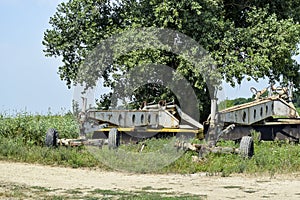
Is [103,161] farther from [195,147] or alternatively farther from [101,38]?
[101,38]

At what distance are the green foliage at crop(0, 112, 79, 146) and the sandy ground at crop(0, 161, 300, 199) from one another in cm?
354

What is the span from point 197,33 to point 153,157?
8.39m

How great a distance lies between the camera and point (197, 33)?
836 inches

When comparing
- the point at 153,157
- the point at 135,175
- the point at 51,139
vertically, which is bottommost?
the point at 135,175

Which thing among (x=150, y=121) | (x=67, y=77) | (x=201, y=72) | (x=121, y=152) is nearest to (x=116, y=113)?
(x=150, y=121)

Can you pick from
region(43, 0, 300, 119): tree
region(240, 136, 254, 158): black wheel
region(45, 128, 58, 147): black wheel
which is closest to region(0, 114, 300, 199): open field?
region(240, 136, 254, 158): black wheel

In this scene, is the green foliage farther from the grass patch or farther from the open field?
the grass patch

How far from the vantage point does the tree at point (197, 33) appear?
20.7 meters

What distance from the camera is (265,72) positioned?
22016mm

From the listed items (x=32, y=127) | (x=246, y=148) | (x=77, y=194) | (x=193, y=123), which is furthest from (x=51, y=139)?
(x=77, y=194)

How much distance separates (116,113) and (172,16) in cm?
524

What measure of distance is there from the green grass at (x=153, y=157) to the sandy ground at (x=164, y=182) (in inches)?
20.1

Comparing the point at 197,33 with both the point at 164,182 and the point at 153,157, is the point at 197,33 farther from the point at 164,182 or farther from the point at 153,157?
the point at 164,182

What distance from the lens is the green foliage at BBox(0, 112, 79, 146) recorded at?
1688 cm
